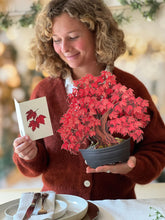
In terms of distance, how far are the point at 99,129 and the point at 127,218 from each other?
0.29 m

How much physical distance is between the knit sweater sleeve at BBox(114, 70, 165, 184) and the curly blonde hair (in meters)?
0.14

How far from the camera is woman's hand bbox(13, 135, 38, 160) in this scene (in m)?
1.18

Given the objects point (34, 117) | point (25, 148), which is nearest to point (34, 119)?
point (34, 117)

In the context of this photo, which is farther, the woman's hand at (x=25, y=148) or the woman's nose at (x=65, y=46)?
the woman's nose at (x=65, y=46)

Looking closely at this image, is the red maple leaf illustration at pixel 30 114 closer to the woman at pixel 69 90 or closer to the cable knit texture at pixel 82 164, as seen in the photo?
the woman at pixel 69 90

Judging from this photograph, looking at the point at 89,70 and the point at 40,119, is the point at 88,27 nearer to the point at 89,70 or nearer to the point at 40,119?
the point at 89,70

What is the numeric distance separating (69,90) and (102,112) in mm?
534

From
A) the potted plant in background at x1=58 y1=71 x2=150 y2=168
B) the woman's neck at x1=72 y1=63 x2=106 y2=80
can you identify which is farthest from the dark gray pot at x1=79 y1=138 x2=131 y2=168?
the woman's neck at x1=72 y1=63 x2=106 y2=80

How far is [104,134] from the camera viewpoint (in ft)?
3.39

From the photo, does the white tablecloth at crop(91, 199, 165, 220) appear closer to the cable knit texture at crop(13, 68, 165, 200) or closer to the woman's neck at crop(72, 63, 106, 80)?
the cable knit texture at crop(13, 68, 165, 200)

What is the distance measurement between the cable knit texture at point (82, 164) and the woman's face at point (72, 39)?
0.20m

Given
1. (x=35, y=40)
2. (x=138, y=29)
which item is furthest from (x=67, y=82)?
(x=138, y=29)

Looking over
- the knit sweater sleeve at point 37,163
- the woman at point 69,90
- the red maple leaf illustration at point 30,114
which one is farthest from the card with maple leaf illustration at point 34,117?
the knit sweater sleeve at point 37,163

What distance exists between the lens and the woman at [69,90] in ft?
4.41
